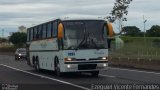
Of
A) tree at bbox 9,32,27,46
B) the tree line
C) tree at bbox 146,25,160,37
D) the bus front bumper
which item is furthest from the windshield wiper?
tree at bbox 9,32,27,46

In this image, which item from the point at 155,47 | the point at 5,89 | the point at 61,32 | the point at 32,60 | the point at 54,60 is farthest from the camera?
the point at 155,47

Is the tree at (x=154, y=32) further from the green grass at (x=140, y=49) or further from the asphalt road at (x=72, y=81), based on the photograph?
the asphalt road at (x=72, y=81)

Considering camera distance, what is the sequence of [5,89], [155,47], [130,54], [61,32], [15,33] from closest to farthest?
[5,89]
[61,32]
[155,47]
[130,54]
[15,33]

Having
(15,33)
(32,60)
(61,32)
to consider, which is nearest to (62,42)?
(61,32)

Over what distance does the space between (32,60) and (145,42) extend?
20626 mm

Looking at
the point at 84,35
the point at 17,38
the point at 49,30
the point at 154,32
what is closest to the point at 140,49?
the point at 49,30

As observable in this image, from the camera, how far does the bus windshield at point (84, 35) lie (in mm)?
27125

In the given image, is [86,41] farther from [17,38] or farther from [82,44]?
[17,38]

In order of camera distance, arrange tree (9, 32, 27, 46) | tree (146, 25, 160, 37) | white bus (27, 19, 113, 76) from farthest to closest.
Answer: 1. tree (9, 32, 27, 46)
2. tree (146, 25, 160, 37)
3. white bus (27, 19, 113, 76)

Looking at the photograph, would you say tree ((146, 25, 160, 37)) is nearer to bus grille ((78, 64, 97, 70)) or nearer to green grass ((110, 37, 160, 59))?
green grass ((110, 37, 160, 59))

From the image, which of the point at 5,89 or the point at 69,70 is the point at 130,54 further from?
the point at 5,89

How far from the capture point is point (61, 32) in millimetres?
26594

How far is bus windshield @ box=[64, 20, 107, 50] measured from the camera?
89.0ft

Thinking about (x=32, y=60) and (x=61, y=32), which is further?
(x=32, y=60)
